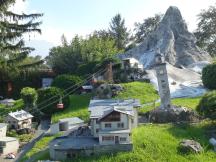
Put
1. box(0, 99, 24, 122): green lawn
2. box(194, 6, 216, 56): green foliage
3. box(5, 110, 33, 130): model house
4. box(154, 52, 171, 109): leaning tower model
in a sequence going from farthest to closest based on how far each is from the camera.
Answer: box(194, 6, 216, 56): green foliage, box(0, 99, 24, 122): green lawn, box(5, 110, 33, 130): model house, box(154, 52, 171, 109): leaning tower model

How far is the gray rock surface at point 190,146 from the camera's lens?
29.0 metres

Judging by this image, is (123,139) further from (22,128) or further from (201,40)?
(201,40)

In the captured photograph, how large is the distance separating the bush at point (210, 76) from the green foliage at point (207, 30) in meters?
34.5

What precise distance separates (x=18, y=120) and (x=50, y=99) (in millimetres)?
5817

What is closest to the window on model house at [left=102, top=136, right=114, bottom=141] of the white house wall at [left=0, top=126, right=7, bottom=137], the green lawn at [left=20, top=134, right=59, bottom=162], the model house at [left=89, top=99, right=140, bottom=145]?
the model house at [left=89, top=99, right=140, bottom=145]

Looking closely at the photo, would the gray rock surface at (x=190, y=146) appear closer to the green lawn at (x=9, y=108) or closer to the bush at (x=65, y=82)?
the bush at (x=65, y=82)

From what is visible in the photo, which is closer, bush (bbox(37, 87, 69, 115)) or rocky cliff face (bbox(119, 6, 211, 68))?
bush (bbox(37, 87, 69, 115))

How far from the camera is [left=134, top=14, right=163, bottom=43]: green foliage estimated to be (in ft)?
331

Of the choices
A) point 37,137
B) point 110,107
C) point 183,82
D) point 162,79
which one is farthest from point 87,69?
point 110,107

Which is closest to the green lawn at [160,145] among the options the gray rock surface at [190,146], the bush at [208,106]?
the gray rock surface at [190,146]

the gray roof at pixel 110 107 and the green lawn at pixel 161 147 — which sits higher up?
the gray roof at pixel 110 107

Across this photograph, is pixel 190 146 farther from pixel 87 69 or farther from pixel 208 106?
pixel 87 69

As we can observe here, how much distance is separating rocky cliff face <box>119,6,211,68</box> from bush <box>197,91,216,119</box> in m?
25.4

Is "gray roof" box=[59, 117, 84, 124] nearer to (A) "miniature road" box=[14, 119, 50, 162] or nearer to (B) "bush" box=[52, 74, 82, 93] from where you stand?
(A) "miniature road" box=[14, 119, 50, 162]
